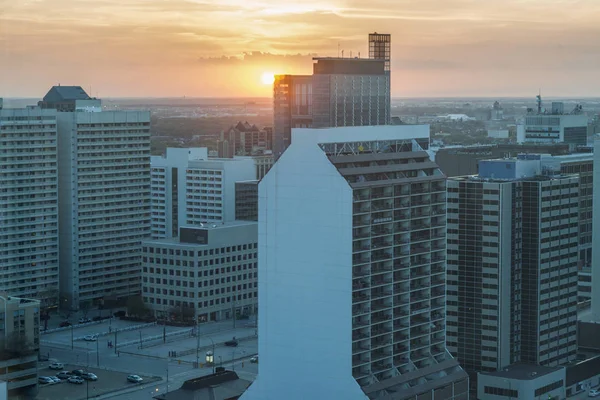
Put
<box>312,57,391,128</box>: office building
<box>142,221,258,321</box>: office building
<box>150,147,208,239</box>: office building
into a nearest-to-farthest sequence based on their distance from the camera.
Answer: <box>312,57,391,128</box>: office building < <box>142,221,258,321</box>: office building < <box>150,147,208,239</box>: office building

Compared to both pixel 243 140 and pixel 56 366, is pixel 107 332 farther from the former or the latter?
pixel 243 140

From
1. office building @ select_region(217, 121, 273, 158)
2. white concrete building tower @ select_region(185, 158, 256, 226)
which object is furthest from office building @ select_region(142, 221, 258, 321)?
office building @ select_region(217, 121, 273, 158)

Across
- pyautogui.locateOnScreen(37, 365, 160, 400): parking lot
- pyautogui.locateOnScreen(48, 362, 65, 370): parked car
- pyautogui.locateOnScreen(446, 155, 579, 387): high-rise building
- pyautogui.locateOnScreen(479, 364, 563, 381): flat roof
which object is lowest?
pyautogui.locateOnScreen(37, 365, 160, 400): parking lot

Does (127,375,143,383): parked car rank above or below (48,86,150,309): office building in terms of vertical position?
below

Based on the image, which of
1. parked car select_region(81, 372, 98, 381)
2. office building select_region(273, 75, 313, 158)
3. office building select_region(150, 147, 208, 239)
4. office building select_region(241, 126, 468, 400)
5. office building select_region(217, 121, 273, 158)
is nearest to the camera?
office building select_region(241, 126, 468, 400)

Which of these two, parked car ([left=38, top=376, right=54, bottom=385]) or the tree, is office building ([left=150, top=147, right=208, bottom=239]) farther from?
parked car ([left=38, top=376, right=54, bottom=385])

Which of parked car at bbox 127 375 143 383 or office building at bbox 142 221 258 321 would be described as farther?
office building at bbox 142 221 258 321

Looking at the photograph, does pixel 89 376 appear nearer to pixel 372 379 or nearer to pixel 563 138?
pixel 372 379
